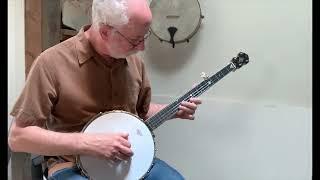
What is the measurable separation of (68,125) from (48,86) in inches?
6.1

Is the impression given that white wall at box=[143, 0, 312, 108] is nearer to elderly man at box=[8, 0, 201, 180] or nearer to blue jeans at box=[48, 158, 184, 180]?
elderly man at box=[8, 0, 201, 180]

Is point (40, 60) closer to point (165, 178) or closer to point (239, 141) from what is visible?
point (165, 178)

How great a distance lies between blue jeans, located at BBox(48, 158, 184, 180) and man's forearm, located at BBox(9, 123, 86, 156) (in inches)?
3.7

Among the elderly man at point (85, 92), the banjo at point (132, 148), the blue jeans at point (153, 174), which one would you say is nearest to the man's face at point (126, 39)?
the elderly man at point (85, 92)

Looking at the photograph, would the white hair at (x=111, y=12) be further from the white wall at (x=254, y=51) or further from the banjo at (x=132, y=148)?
the white wall at (x=254, y=51)

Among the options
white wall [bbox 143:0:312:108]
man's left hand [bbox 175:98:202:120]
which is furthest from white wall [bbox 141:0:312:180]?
man's left hand [bbox 175:98:202:120]

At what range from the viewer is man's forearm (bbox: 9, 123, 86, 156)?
119cm

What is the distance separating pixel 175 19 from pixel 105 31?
2.49 feet

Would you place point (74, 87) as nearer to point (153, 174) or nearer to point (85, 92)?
point (85, 92)

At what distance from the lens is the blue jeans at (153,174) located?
4.14 ft

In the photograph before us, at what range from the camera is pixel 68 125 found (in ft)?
4.37

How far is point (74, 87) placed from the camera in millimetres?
1296

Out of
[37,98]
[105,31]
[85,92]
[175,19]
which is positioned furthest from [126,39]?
[175,19]

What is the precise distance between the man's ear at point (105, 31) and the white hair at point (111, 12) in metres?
0.01
